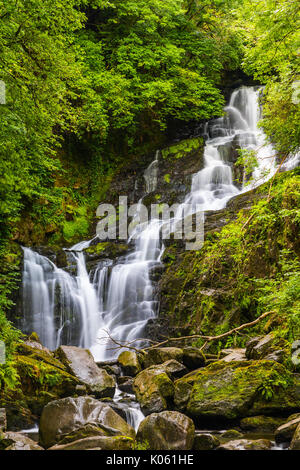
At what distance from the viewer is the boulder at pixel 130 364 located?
284 inches

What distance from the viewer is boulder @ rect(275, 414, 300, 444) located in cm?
400

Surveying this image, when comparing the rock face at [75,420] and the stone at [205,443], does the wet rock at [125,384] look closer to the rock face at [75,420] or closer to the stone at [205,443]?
the rock face at [75,420]

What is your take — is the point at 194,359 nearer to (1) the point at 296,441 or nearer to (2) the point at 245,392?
(2) the point at 245,392

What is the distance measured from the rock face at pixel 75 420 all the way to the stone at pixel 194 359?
2162mm

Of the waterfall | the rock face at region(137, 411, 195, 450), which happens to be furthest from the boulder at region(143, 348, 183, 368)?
the rock face at region(137, 411, 195, 450)

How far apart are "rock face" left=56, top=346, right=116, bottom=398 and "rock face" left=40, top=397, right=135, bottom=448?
4.99 ft

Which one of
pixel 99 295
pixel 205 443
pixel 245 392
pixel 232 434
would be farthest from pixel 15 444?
pixel 99 295

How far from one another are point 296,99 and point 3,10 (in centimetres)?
480

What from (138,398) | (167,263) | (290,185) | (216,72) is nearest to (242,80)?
(216,72)

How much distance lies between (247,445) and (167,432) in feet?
2.78

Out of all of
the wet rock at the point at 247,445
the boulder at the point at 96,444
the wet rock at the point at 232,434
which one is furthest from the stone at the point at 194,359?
the boulder at the point at 96,444

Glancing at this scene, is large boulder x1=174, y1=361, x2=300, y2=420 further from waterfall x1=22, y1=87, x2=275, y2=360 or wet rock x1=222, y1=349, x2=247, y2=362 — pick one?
waterfall x1=22, y1=87, x2=275, y2=360

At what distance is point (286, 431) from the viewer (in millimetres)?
4023
